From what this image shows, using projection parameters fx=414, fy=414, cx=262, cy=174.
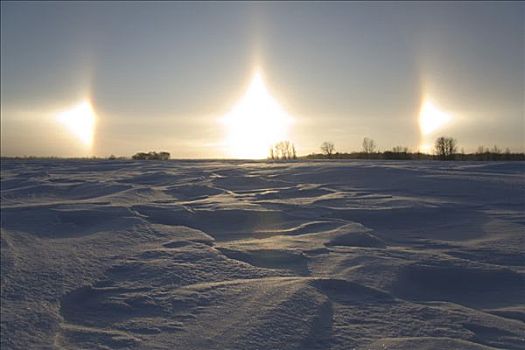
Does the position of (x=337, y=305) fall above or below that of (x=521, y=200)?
below

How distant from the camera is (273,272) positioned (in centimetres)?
264

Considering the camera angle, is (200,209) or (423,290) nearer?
(423,290)

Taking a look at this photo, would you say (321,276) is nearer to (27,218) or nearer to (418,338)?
(418,338)

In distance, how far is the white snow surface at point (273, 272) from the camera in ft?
6.45

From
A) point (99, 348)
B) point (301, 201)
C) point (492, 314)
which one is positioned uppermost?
point (301, 201)

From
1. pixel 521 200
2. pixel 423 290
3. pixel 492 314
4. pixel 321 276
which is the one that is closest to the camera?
pixel 492 314

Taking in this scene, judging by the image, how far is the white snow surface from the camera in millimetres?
1965

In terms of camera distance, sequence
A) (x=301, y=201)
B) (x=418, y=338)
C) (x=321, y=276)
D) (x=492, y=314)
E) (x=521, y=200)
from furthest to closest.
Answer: (x=301, y=201), (x=521, y=200), (x=321, y=276), (x=492, y=314), (x=418, y=338)

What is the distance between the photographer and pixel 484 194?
450cm

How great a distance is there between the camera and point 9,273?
2826 mm

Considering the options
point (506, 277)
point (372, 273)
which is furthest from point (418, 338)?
point (506, 277)

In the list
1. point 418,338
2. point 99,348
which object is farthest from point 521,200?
point 99,348

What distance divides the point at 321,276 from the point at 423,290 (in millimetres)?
583

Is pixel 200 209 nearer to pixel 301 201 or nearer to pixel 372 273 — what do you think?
pixel 301 201
